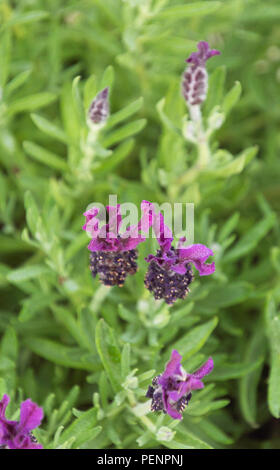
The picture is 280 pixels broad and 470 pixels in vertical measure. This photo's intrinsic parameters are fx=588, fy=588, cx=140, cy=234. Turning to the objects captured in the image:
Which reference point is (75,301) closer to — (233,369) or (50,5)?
(233,369)

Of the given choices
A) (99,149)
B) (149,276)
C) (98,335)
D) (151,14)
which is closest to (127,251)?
(149,276)

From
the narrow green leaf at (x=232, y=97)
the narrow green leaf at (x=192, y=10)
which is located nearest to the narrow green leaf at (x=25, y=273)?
the narrow green leaf at (x=232, y=97)

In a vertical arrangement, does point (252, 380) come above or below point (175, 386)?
above

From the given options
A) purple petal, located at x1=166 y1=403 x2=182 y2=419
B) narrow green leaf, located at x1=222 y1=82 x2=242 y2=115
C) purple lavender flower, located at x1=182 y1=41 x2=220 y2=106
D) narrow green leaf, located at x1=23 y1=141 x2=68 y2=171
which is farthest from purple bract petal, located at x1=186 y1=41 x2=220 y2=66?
purple petal, located at x1=166 y1=403 x2=182 y2=419

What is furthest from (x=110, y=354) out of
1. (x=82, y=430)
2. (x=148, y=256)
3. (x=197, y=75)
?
(x=197, y=75)

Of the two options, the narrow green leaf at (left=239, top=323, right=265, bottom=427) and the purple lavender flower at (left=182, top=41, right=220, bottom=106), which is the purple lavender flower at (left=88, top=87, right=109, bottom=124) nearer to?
the purple lavender flower at (left=182, top=41, right=220, bottom=106)

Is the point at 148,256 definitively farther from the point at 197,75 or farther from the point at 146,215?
the point at 197,75
